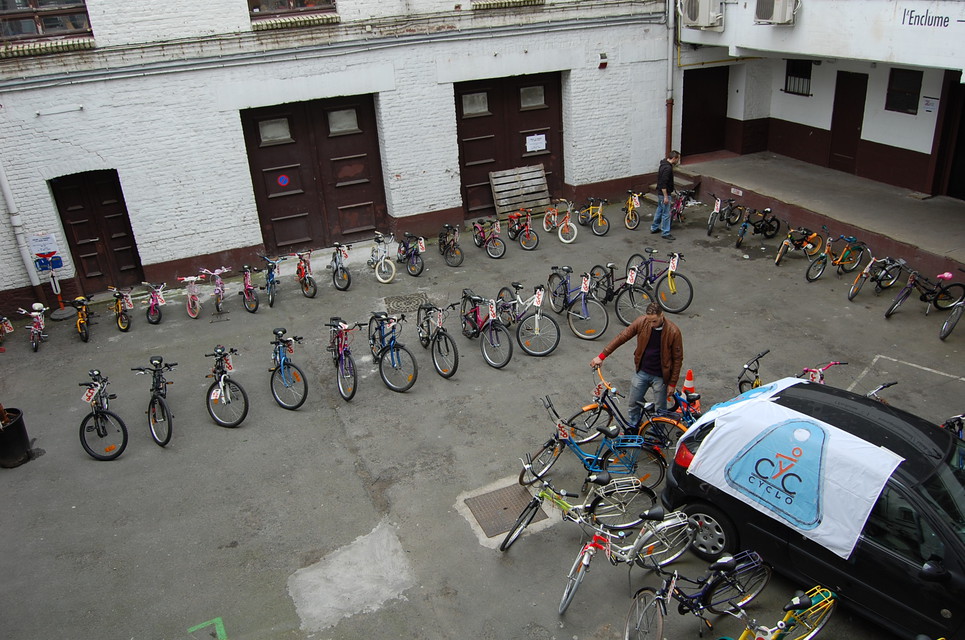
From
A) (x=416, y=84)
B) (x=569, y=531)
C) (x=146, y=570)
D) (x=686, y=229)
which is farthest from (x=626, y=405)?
(x=416, y=84)

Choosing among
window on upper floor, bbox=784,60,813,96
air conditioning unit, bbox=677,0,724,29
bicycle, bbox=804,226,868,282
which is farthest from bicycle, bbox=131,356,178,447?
window on upper floor, bbox=784,60,813,96

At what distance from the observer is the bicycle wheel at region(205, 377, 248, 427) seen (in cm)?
1030

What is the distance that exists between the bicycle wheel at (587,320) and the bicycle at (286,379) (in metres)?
4.52

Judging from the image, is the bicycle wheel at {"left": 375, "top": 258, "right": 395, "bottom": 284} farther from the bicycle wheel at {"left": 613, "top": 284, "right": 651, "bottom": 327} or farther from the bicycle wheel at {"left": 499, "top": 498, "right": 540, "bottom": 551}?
the bicycle wheel at {"left": 499, "top": 498, "right": 540, "bottom": 551}

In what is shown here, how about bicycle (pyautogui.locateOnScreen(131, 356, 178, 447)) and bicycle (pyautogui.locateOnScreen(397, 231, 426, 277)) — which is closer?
bicycle (pyautogui.locateOnScreen(131, 356, 178, 447))

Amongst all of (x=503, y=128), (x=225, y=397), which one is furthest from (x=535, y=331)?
(x=503, y=128)

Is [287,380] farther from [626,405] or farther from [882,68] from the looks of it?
[882,68]

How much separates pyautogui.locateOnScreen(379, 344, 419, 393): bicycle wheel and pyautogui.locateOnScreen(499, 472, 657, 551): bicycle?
11.5ft

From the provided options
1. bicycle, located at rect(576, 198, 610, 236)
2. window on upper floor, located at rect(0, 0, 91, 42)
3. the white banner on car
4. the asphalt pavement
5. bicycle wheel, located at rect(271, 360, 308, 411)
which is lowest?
the asphalt pavement

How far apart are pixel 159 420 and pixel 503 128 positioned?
1087 cm

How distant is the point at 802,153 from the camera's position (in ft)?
62.6

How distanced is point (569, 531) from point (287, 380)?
16.0 feet

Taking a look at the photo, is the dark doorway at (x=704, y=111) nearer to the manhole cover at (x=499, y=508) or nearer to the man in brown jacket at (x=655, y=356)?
the man in brown jacket at (x=655, y=356)

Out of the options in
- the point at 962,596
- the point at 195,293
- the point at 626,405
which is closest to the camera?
the point at 962,596
